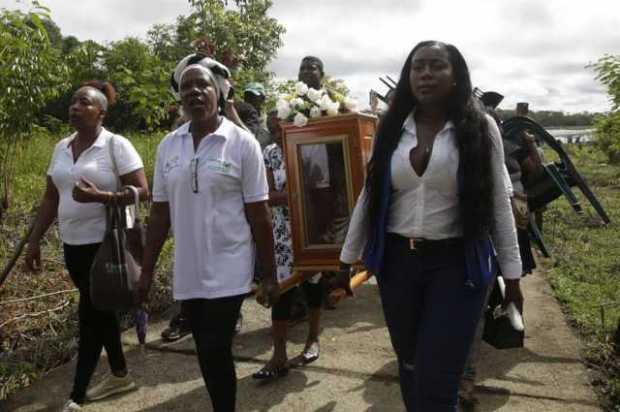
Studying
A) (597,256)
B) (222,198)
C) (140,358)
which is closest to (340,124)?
(222,198)

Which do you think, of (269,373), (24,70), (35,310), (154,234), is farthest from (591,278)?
(24,70)

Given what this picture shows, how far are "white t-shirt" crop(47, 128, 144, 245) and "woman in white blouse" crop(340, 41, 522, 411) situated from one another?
4.99ft

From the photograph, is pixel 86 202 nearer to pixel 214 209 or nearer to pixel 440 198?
pixel 214 209

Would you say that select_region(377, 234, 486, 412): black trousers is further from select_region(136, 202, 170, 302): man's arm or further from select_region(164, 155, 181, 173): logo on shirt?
select_region(136, 202, 170, 302): man's arm

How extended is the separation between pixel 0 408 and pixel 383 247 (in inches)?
101

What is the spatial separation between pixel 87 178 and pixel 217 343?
4.09ft

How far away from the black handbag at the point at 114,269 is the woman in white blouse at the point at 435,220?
133cm

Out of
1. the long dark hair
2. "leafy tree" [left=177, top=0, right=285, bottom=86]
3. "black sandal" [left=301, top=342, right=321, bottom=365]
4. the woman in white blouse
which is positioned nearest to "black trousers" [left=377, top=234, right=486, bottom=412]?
the woman in white blouse

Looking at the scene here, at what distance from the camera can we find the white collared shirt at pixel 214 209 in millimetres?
2496

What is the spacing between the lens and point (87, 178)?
3.12 m

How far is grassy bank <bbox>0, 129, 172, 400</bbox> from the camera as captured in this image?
157 inches

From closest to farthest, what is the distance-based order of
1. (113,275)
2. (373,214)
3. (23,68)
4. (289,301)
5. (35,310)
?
1. (373,214)
2. (113,275)
3. (289,301)
4. (35,310)
5. (23,68)

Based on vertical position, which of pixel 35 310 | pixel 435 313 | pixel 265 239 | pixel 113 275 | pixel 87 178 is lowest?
pixel 35 310

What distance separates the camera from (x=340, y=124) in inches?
135
